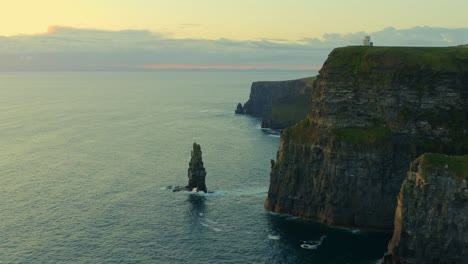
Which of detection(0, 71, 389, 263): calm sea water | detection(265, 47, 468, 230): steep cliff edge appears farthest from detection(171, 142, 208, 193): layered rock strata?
detection(265, 47, 468, 230): steep cliff edge

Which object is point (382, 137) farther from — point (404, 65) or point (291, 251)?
point (291, 251)

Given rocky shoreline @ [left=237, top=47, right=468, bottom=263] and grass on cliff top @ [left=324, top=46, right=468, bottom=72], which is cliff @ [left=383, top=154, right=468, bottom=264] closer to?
rocky shoreline @ [left=237, top=47, right=468, bottom=263]

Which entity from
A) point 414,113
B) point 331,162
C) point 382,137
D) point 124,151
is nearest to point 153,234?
point 331,162

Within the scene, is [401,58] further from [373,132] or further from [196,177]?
[196,177]

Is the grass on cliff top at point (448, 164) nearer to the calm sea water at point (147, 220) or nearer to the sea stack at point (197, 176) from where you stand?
the calm sea water at point (147, 220)

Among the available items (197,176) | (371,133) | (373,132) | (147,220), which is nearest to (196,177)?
(197,176)
